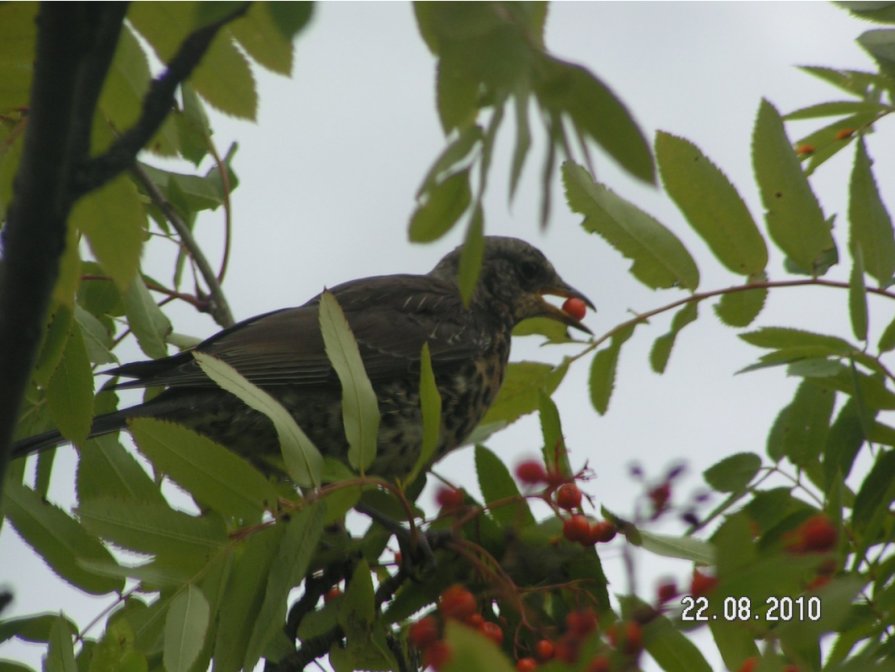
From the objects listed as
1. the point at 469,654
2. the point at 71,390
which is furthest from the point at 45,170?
the point at 71,390

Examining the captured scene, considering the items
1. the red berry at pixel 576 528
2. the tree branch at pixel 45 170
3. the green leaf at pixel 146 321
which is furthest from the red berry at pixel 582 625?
the green leaf at pixel 146 321

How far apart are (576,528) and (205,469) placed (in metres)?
0.84

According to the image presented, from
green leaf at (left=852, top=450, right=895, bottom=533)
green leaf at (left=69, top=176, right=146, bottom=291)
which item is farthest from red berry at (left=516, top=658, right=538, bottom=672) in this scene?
green leaf at (left=69, top=176, right=146, bottom=291)

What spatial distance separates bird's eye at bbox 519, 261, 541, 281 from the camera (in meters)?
5.85

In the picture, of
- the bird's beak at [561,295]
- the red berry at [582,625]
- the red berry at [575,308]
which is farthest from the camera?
the bird's beak at [561,295]

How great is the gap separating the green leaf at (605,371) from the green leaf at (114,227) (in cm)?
165

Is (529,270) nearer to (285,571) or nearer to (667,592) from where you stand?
(285,571)

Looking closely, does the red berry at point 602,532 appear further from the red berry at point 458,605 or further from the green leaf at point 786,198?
the green leaf at point 786,198

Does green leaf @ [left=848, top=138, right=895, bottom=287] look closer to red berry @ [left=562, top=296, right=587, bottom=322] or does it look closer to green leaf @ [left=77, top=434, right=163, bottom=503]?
green leaf @ [left=77, top=434, right=163, bottom=503]

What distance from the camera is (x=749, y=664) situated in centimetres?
212

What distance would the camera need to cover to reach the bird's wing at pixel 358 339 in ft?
14.1

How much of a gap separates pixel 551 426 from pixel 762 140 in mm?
819

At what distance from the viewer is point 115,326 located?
3.66m

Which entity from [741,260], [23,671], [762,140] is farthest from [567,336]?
[23,671]
